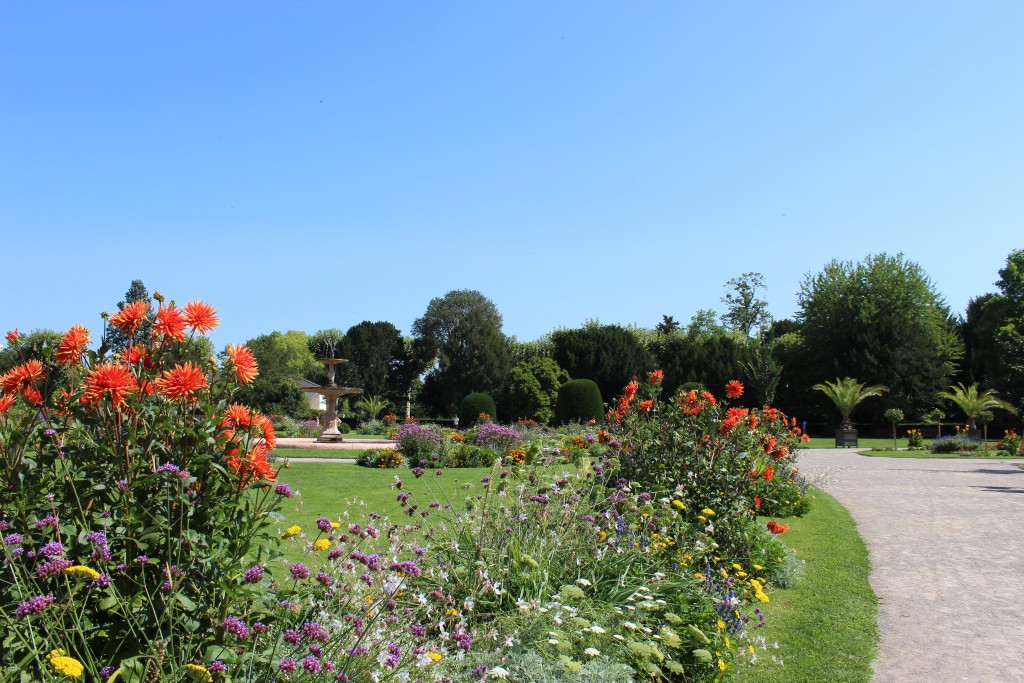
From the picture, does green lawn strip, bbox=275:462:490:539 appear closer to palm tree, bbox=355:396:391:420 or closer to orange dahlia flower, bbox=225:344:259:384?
orange dahlia flower, bbox=225:344:259:384

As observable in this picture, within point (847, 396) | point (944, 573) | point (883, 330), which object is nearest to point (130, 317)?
point (944, 573)

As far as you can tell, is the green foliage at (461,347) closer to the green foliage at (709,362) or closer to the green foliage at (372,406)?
the green foliage at (372,406)

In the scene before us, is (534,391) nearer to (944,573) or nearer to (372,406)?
(372,406)

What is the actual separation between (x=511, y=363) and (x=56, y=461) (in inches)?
1728

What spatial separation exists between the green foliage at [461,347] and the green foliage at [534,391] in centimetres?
1237

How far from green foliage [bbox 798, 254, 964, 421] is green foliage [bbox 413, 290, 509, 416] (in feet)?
59.8

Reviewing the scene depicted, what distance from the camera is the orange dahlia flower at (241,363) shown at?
106 inches

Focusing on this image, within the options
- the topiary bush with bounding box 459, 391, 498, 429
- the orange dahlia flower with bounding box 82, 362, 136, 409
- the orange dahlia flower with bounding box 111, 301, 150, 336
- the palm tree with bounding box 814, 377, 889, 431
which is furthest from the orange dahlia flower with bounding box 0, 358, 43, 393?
the palm tree with bounding box 814, 377, 889, 431

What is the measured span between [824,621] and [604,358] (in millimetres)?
33244

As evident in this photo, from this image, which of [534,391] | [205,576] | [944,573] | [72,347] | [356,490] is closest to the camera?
[205,576]

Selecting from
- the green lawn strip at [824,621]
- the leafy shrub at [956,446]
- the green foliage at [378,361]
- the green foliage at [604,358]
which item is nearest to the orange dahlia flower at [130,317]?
the green lawn strip at [824,621]

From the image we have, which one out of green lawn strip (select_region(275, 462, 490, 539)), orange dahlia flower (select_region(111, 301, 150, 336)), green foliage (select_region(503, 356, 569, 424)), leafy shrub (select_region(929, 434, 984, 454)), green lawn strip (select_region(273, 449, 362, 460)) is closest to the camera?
orange dahlia flower (select_region(111, 301, 150, 336))

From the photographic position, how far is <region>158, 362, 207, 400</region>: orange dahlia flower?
2.60 metres

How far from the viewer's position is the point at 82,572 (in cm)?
225
